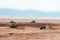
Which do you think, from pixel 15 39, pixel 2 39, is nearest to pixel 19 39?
pixel 15 39

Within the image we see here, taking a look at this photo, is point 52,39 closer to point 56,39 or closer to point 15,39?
point 56,39

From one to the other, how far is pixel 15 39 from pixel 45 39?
12.7 ft

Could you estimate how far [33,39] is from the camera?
89.6 ft

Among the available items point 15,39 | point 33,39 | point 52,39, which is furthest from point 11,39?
point 52,39

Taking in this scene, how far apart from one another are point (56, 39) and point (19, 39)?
187 inches

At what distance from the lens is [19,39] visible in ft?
88.5

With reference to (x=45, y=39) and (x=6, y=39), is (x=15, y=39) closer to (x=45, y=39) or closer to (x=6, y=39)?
(x=6, y=39)

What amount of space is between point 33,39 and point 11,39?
2787 mm

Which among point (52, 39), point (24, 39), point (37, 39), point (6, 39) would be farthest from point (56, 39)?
point (6, 39)

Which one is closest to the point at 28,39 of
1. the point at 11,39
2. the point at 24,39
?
the point at 24,39

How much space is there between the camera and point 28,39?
2717 cm

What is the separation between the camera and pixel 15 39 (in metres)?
27.1

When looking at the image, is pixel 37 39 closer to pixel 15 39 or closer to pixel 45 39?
pixel 45 39

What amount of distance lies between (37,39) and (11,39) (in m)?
3.31
